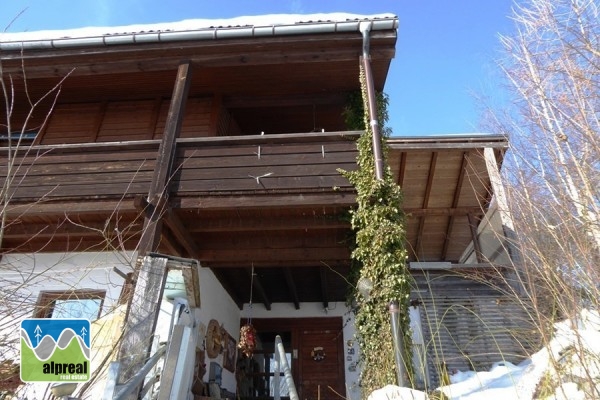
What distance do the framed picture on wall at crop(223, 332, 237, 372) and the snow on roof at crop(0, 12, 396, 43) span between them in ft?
17.8

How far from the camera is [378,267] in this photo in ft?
17.9

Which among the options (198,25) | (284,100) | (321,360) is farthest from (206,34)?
(321,360)

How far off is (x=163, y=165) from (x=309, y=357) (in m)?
5.53

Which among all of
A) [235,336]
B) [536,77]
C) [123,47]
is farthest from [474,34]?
[235,336]

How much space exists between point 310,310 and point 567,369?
8.29 metres

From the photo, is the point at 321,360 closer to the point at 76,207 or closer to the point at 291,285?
the point at 291,285

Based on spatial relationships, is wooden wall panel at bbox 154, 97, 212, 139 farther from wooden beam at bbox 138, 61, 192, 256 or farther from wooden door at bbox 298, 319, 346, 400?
wooden door at bbox 298, 319, 346, 400

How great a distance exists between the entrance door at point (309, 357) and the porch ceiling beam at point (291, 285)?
45 centimetres

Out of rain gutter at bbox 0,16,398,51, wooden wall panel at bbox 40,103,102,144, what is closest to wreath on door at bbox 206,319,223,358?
wooden wall panel at bbox 40,103,102,144

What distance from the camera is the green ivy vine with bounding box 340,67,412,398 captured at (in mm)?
5242

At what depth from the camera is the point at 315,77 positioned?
7.81 metres

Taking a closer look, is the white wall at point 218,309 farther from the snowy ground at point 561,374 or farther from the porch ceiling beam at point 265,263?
the snowy ground at point 561,374

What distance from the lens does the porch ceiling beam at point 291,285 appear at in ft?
27.2

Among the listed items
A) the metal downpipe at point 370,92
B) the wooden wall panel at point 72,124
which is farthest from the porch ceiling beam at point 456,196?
the wooden wall panel at point 72,124
